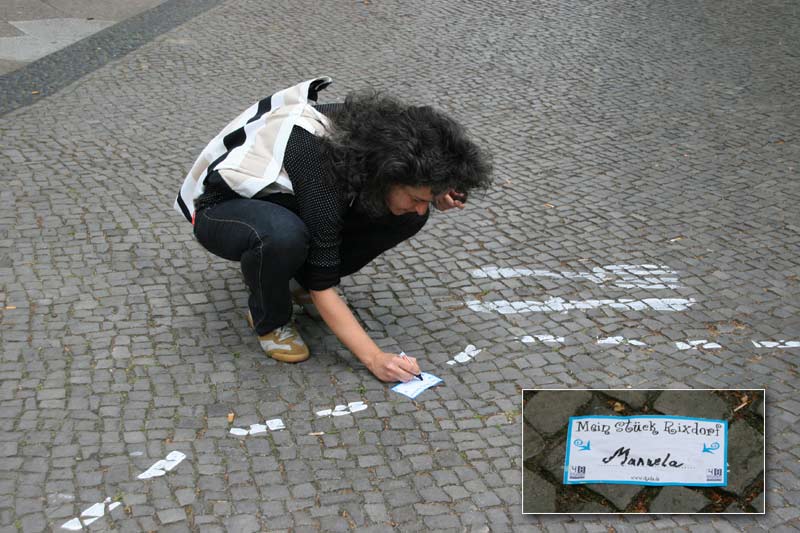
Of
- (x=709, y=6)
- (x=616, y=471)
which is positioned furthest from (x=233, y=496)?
(x=709, y=6)

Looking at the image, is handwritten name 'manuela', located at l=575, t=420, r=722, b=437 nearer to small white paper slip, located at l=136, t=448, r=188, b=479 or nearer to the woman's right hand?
the woman's right hand

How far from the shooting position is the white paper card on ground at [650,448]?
2363 mm

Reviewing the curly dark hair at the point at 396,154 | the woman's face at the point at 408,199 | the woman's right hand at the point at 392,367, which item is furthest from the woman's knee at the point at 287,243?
the woman's right hand at the point at 392,367

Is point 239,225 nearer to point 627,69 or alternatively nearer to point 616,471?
point 616,471

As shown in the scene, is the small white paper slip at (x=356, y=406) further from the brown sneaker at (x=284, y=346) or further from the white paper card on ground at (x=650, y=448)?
the white paper card on ground at (x=650, y=448)

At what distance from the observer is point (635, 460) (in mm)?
2395

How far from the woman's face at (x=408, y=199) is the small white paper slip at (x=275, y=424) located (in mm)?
861

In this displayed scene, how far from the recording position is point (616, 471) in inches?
95.0

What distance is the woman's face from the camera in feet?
10.9

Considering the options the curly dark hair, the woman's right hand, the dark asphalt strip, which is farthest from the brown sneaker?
the dark asphalt strip

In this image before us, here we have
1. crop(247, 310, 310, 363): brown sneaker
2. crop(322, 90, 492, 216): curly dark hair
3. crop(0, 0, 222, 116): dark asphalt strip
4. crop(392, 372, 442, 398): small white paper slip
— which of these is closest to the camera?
crop(322, 90, 492, 216): curly dark hair

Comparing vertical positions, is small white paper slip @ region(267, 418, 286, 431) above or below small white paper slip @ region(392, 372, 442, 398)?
below

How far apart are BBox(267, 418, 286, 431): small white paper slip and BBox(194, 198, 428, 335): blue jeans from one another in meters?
0.46

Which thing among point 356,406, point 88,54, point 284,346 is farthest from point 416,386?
point 88,54
